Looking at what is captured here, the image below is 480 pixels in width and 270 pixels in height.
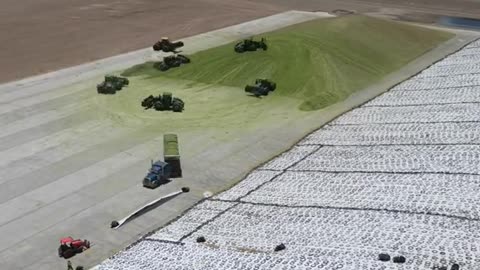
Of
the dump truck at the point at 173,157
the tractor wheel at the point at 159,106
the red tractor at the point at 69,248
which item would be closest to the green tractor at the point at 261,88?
the tractor wheel at the point at 159,106

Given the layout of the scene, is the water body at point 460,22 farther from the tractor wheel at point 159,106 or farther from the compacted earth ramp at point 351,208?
the tractor wheel at point 159,106

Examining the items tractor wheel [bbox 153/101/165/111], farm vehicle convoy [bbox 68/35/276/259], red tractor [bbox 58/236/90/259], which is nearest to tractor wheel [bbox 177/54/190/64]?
farm vehicle convoy [bbox 68/35/276/259]

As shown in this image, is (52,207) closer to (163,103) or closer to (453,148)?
(163,103)

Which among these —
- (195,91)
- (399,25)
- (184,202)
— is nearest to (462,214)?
(184,202)

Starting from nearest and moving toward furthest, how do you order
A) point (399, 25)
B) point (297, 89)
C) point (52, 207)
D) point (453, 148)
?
point (52, 207) → point (453, 148) → point (297, 89) → point (399, 25)

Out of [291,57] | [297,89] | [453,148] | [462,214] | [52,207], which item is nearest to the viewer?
[462,214]

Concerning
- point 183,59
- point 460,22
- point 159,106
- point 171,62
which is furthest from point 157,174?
point 460,22

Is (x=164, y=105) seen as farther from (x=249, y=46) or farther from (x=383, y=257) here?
(x=383, y=257)
